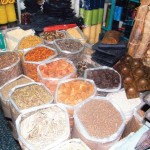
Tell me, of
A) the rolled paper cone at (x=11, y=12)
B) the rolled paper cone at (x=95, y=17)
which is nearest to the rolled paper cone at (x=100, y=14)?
the rolled paper cone at (x=95, y=17)

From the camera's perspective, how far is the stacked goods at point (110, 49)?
75.5 inches

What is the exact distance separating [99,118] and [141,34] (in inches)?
37.3

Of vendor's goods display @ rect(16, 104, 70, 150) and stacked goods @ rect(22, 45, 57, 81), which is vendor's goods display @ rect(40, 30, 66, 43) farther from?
vendor's goods display @ rect(16, 104, 70, 150)

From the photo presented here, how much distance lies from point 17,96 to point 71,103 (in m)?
0.43

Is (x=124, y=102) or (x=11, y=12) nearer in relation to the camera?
(x=124, y=102)

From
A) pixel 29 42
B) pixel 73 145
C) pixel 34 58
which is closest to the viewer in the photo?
pixel 73 145

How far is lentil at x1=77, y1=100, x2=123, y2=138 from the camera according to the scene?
4.18 ft

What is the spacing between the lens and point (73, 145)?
122cm

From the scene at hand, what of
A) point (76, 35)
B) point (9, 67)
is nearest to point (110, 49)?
point (76, 35)

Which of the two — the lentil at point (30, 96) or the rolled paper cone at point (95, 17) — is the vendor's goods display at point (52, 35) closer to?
the lentil at point (30, 96)

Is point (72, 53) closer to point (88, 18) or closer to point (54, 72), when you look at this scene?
point (54, 72)

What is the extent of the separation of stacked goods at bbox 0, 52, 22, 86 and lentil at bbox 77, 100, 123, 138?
2.72ft

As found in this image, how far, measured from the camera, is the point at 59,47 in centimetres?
202

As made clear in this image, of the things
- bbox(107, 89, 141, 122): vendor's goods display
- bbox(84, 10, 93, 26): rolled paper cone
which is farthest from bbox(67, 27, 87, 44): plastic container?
bbox(107, 89, 141, 122): vendor's goods display
